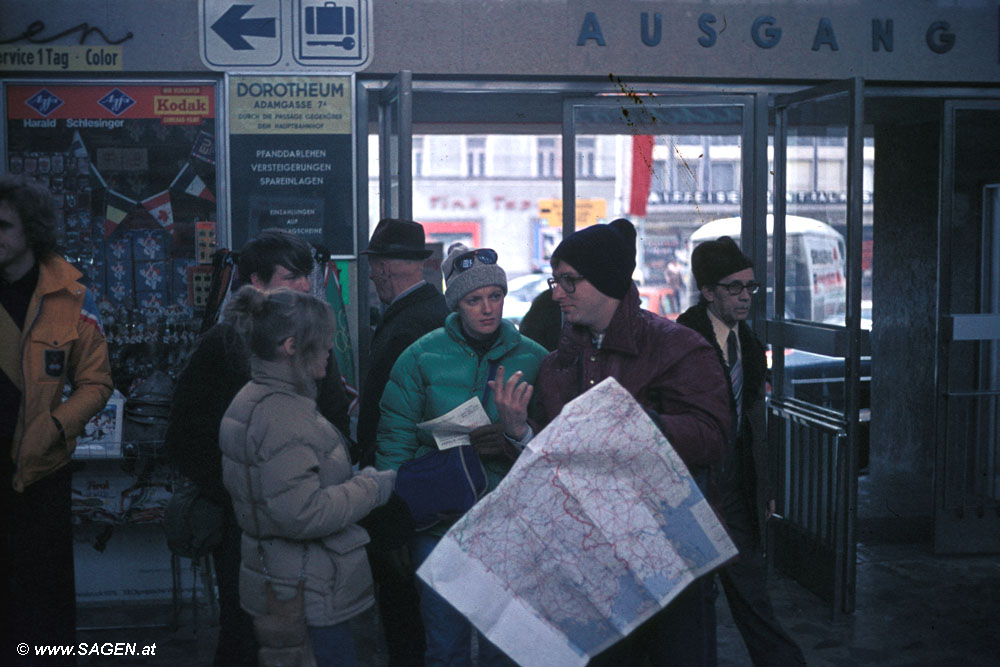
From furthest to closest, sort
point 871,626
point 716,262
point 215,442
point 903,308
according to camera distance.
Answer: point 903,308 → point 871,626 → point 716,262 → point 215,442

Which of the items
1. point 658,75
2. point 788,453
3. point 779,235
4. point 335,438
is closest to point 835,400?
point 788,453

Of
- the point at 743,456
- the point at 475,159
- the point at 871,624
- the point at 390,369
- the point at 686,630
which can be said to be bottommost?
the point at 871,624

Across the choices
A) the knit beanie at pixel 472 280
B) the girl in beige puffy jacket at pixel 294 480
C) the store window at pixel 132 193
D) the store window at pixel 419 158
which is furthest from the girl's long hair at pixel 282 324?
the store window at pixel 419 158

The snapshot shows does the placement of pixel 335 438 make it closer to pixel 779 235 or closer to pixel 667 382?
pixel 667 382

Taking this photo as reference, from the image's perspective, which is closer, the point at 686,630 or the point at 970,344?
the point at 686,630

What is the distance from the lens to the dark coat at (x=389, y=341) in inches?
147

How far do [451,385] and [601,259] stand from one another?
0.73 metres

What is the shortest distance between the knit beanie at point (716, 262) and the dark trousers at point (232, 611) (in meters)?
2.06

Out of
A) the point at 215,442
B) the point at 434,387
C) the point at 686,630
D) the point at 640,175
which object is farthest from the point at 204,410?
the point at 640,175

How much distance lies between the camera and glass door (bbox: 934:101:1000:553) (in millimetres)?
5820

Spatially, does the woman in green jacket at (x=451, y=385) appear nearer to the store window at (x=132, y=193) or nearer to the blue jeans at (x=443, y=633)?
the blue jeans at (x=443, y=633)

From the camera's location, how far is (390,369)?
3.72 metres

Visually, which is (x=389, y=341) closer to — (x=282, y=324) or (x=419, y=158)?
(x=282, y=324)

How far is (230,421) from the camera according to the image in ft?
9.18
